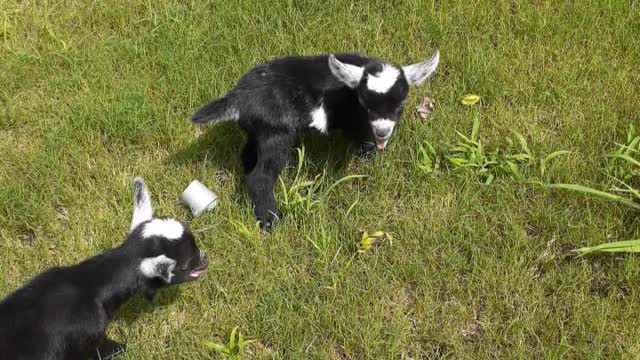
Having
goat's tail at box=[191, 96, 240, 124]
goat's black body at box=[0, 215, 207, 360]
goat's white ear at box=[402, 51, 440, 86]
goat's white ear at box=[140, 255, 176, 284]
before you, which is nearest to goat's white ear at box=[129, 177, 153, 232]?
goat's black body at box=[0, 215, 207, 360]

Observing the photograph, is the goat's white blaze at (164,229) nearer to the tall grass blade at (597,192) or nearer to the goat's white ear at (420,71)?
the goat's white ear at (420,71)

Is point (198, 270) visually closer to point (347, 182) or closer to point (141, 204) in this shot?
point (141, 204)

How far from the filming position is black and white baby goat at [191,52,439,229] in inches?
131

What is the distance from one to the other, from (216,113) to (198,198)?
47 centimetres

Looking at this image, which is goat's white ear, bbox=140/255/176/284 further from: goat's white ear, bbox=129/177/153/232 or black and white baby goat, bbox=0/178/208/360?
goat's white ear, bbox=129/177/153/232

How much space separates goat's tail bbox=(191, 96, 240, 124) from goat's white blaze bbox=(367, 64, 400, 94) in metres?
0.73

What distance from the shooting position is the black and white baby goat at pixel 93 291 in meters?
2.59

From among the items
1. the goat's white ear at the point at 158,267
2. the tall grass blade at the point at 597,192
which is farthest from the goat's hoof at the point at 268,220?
the tall grass blade at the point at 597,192

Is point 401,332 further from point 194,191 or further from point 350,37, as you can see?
point 350,37

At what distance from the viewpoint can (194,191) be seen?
3.46m

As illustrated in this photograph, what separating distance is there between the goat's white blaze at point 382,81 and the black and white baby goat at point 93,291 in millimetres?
1206

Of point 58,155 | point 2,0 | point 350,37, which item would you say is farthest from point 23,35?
point 350,37

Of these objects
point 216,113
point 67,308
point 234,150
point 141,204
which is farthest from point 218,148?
point 67,308

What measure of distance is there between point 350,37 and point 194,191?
1568mm
